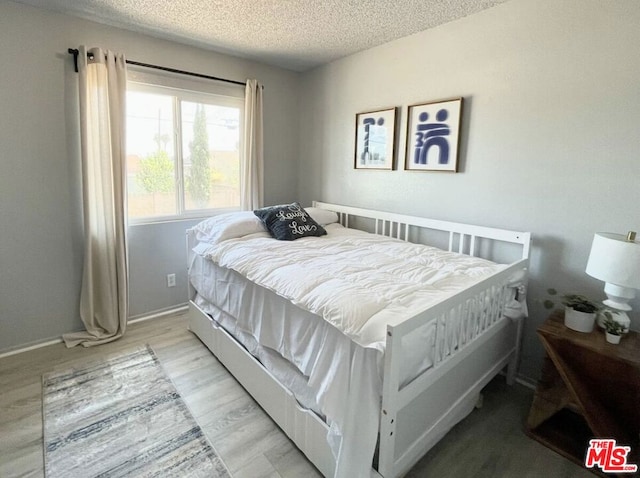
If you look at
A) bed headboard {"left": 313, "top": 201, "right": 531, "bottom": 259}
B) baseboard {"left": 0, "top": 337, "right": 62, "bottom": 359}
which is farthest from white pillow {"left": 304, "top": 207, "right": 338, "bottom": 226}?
baseboard {"left": 0, "top": 337, "right": 62, "bottom": 359}

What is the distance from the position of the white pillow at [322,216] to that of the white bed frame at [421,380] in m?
0.97

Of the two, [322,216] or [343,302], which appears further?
[322,216]

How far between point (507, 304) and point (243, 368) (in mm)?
1566

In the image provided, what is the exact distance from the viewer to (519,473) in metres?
1.52

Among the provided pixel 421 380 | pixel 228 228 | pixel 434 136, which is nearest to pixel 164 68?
pixel 228 228

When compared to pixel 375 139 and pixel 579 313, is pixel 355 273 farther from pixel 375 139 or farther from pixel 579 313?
pixel 375 139

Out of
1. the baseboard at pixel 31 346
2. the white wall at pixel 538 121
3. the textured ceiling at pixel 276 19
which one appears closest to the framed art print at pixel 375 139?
the white wall at pixel 538 121

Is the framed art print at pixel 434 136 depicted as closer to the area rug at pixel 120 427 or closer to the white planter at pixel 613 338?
the white planter at pixel 613 338

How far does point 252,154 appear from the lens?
3316 millimetres

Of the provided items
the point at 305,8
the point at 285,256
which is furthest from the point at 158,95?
the point at 285,256

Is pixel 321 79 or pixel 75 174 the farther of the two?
pixel 321 79

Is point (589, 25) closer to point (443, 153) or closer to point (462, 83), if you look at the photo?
point (462, 83)

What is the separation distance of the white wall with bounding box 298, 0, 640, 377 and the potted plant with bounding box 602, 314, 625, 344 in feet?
1.14

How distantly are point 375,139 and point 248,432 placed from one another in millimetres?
2359
